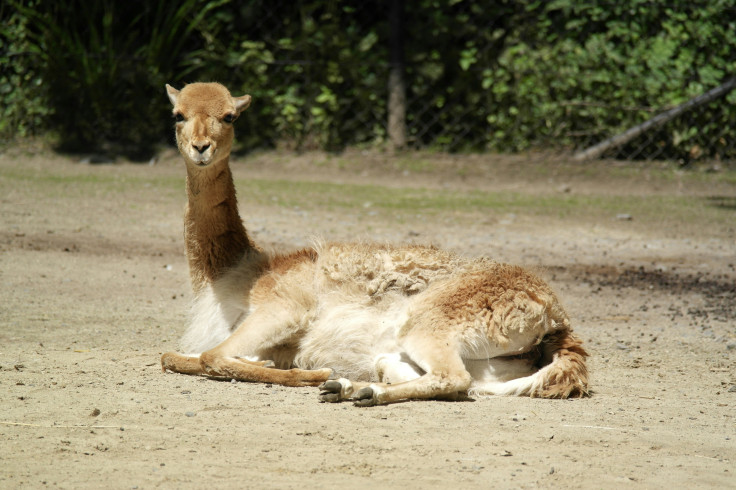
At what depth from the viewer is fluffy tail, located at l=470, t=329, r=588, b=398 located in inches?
150

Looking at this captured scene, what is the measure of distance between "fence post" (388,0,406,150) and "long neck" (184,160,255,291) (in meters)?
6.79

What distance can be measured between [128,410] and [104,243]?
396 centimetres

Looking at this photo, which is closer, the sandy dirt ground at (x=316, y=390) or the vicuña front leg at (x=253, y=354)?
the sandy dirt ground at (x=316, y=390)

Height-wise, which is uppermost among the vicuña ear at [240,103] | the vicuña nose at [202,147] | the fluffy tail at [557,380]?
the vicuña ear at [240,103]

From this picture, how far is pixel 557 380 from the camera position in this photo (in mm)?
3803

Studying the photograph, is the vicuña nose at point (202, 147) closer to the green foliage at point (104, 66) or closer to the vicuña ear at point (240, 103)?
the vicuña ear at point (240, 103)

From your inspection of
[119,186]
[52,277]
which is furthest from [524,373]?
[119,186]

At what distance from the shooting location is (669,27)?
1087 centimetres

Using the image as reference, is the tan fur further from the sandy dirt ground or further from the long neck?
the sandy dirt ground

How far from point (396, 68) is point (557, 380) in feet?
25.5

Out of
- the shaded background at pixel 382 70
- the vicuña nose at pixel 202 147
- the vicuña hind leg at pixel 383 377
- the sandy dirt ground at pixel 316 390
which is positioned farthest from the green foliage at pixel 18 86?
the vicuña hind leg at pixel 383 377

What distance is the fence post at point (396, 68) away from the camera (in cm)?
1098

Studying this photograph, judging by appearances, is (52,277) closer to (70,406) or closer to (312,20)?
(70,406)

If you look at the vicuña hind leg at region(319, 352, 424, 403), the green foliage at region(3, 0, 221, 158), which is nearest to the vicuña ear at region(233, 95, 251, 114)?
the vicuña hind leg at region(319, 352, 424, 403)
